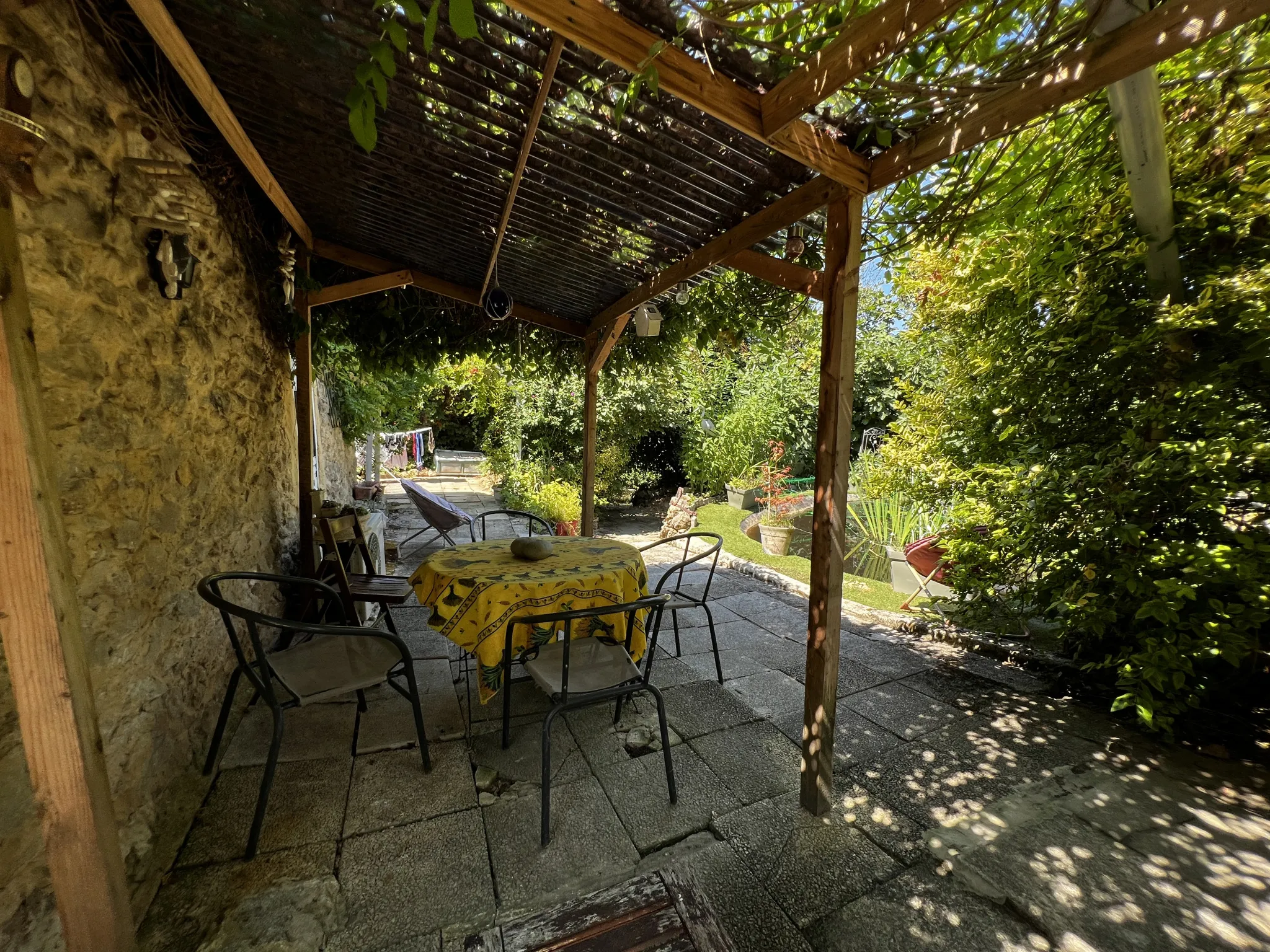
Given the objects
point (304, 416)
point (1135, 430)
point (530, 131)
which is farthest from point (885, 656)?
point (304, 416)

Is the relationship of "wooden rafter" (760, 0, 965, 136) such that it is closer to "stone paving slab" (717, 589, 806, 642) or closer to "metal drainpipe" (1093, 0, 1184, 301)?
"metal drainpipe" (1093, 0, 1184, 301)

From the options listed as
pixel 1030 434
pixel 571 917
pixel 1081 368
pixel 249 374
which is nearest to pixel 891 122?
pixel 1081 368

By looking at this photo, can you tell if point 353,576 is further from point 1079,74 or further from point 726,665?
point 1079,74

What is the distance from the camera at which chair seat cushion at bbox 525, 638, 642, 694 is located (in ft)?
5.83

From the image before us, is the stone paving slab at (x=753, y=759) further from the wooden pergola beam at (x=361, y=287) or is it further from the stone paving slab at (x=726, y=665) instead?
the wooden pergola beam at (x=361, y=287)

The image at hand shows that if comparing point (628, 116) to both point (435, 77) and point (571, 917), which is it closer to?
point (435, 77)

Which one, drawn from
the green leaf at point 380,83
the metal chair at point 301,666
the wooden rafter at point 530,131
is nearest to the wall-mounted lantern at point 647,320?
the wooden rafter at point 530,131

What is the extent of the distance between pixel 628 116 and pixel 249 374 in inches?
88.1

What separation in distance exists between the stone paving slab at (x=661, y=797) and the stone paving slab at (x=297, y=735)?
108 centimetres

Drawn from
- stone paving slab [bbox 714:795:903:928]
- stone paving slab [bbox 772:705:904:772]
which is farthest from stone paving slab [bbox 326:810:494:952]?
stone paving slab [bbox 772:705:904:772]

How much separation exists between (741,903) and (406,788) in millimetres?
1167

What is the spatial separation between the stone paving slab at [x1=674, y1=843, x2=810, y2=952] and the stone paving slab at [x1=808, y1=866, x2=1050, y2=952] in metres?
0.08

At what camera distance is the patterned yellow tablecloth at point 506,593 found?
75.7 inches

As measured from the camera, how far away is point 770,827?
1.64 meters
